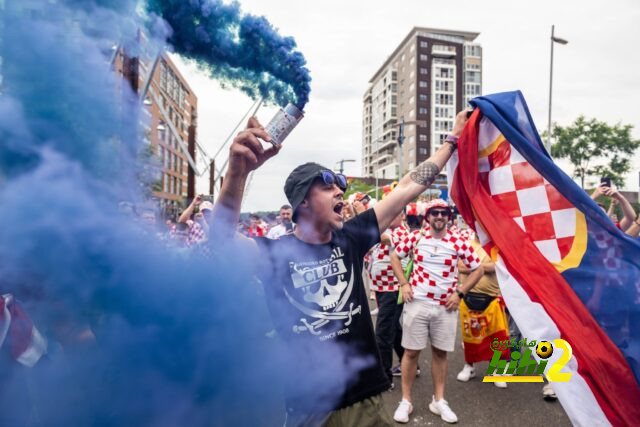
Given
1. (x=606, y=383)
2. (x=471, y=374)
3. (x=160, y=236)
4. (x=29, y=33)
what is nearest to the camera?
(x=29, y=33)

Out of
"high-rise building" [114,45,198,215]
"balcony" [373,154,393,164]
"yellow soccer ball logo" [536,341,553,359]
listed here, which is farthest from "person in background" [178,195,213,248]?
"balcony" [373,154,393,164]

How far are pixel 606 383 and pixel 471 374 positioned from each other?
314 centimetres

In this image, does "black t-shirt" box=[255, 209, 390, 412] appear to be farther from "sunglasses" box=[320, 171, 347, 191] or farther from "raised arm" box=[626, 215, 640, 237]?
"raised arm" box=[626, 215, 640, 237]

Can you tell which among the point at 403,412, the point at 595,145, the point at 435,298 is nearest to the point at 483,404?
the point at 403,412

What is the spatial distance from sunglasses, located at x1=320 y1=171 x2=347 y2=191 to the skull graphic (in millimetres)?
512

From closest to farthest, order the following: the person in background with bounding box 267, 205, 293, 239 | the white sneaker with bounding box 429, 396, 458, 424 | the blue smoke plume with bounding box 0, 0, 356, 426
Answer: the blue smoke plume with bounding box 0, 0, 356, 426 < the white sneaker with bounding box 429, 396, 458, 424 < the person in background with bounding box 267, 205, 293, 239

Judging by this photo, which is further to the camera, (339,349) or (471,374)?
(471,374)

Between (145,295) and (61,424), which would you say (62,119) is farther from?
(61,424)

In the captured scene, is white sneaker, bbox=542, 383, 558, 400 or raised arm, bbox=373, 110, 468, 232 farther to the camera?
white sneaker, bbox=542, 383, 558, 400

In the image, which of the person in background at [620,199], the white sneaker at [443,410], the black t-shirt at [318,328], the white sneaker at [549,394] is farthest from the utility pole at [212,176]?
the white sneaker at [549,394]

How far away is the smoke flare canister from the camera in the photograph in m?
1.79

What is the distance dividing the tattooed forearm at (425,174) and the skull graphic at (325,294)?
32.4 inches

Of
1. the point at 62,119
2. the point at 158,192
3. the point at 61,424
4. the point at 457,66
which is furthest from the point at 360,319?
the point at 457,66

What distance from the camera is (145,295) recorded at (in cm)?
182
